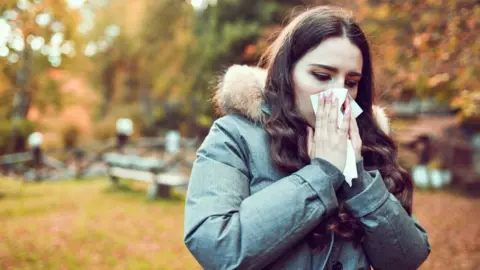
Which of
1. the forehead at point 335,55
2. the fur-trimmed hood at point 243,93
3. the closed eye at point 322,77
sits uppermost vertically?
the forehead at point 335,55

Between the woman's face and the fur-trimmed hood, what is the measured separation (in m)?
0.15

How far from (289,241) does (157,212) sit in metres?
6.81

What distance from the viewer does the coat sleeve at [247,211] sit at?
3.82 feet

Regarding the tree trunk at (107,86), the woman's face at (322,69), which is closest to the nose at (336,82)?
the woman's face at (322,69)

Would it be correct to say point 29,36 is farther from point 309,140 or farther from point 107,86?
point 107,86

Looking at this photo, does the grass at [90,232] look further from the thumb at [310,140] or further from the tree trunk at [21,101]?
the thumb at [310,140]

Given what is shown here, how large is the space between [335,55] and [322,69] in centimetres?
7

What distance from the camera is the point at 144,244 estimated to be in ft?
18.4

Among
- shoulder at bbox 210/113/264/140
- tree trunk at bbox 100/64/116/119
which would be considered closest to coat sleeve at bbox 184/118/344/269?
shoulder at bbox 210/113/264/140

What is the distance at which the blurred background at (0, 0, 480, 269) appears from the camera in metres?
4.38

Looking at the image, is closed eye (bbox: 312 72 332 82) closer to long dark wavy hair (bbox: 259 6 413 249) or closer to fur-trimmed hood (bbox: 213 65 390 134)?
long dark wavy hair (bbox: 259 6 413 249)

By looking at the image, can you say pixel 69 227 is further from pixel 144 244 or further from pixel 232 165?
pixel 232 165

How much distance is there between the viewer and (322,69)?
55.3 inches

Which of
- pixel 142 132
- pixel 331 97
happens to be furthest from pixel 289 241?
pixel 142 132
